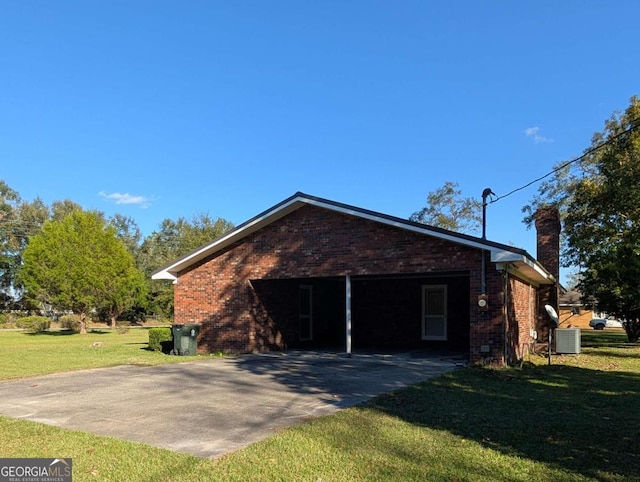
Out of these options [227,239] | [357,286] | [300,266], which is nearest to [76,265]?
[227,239]

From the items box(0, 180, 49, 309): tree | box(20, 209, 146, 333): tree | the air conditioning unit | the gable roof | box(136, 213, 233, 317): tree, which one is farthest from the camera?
box(0, 180, 49, 309): tree

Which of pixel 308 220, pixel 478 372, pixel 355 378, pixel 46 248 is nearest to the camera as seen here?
pixel 355 378

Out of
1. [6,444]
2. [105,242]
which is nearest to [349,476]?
[6,444]

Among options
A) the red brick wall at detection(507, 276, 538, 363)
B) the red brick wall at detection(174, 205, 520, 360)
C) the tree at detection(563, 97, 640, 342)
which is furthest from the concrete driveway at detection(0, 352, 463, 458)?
the tree at detection(563, 97, 640, 342)

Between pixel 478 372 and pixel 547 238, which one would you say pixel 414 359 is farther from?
pixel 547 238

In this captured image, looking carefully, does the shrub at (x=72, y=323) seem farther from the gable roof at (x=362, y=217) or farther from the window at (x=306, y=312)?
the window at (x=306, y=312)

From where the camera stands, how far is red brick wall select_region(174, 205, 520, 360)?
12430mm

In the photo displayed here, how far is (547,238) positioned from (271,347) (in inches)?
459

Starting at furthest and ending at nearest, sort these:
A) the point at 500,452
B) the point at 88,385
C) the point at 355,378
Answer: the point at 355,378 < the point at 88,385 < the point at 500,452

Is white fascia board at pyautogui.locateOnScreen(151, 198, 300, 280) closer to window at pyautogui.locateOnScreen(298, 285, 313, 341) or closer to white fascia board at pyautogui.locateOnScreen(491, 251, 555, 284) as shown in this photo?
window at pyautogui.locateOnScreen(298, 285, 313, 341)

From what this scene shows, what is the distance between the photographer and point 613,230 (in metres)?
20.4

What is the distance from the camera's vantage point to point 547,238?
19.8m

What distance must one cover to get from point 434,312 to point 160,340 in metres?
9.65

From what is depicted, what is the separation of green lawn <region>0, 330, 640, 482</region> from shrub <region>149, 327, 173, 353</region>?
10.1 meters
